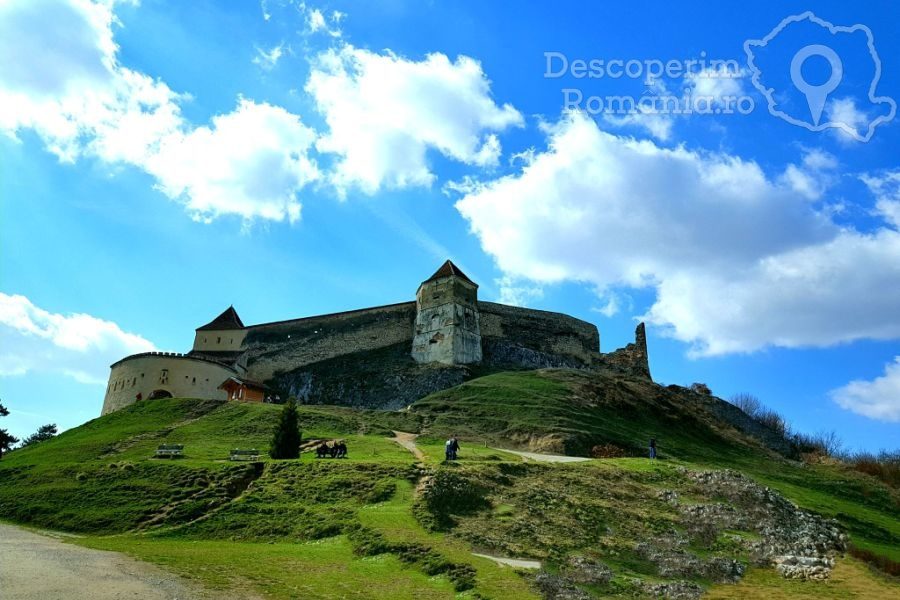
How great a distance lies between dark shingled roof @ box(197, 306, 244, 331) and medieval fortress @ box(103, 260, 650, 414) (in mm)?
145

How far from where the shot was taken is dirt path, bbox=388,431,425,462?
31.7m

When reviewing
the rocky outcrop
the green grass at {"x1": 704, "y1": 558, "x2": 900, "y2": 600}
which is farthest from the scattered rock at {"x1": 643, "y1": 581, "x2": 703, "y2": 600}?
the rocky outcrop

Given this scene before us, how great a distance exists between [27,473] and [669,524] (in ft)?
93.7

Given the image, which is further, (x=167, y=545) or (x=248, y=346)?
(x=248, y=346)

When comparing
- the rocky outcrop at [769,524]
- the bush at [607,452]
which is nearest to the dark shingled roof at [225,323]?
the bush at [607,452]

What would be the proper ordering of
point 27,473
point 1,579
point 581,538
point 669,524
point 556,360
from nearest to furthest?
point 1,579
point 581,538
point 669,524
point 27,473
point 556,360

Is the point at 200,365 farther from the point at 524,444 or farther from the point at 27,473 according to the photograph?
the point at 524,444

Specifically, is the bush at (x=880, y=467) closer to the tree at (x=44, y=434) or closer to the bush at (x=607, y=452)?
the bush at (x=607, y=452)

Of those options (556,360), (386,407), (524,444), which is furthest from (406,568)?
(556,360)

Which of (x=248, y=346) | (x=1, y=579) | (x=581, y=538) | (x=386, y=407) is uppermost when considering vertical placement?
(x=248, y=346)

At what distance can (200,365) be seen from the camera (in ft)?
182

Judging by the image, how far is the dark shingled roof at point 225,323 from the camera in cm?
7200

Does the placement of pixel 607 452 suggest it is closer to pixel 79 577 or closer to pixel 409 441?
pixel 409 441

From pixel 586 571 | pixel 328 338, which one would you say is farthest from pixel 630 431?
pixel 328 338
